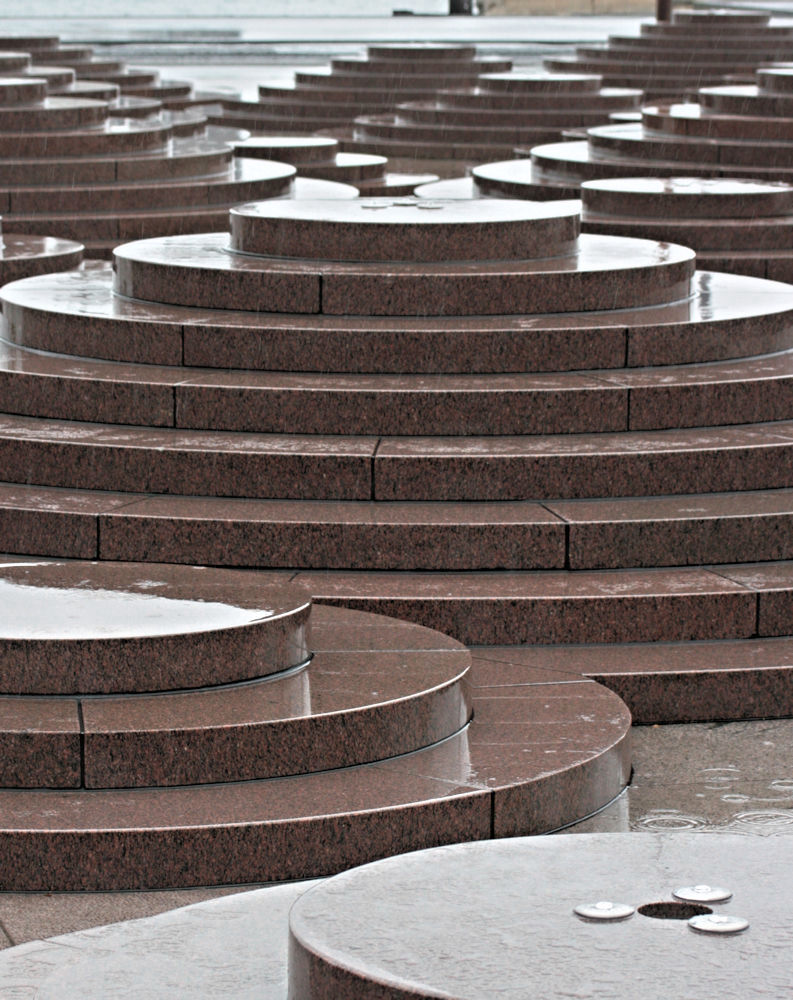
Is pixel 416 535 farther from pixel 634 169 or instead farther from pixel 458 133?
pixel 458 133

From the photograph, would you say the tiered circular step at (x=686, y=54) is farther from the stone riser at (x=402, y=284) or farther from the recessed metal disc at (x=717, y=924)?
the recessed metal disc at (x=717, y=924)

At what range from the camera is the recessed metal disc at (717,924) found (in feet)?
13.6

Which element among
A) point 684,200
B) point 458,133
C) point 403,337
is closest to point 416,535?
point 403,337

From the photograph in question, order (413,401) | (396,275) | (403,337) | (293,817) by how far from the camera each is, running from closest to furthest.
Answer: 1. (293,817)
2. (413,401)
3. (403,337)
4. (396,275)

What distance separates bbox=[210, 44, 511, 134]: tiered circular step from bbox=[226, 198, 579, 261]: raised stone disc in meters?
12.1

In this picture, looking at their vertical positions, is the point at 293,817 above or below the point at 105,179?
below

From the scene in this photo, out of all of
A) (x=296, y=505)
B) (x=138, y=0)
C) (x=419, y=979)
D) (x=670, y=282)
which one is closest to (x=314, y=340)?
(x=296, y=505)

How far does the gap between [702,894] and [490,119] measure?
1791cm

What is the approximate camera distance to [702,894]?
14.4ft

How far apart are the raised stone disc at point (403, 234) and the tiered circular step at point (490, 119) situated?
32.4 ft

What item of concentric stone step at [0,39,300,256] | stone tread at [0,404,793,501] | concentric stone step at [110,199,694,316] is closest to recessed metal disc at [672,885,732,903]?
stone tread at [0,404,793,501]

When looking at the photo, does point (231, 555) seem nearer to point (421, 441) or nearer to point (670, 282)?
point (421, 441)

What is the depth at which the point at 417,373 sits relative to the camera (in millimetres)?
9422

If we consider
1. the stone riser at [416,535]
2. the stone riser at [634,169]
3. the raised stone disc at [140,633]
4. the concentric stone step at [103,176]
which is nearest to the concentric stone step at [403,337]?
the stone riser at [416,535]
